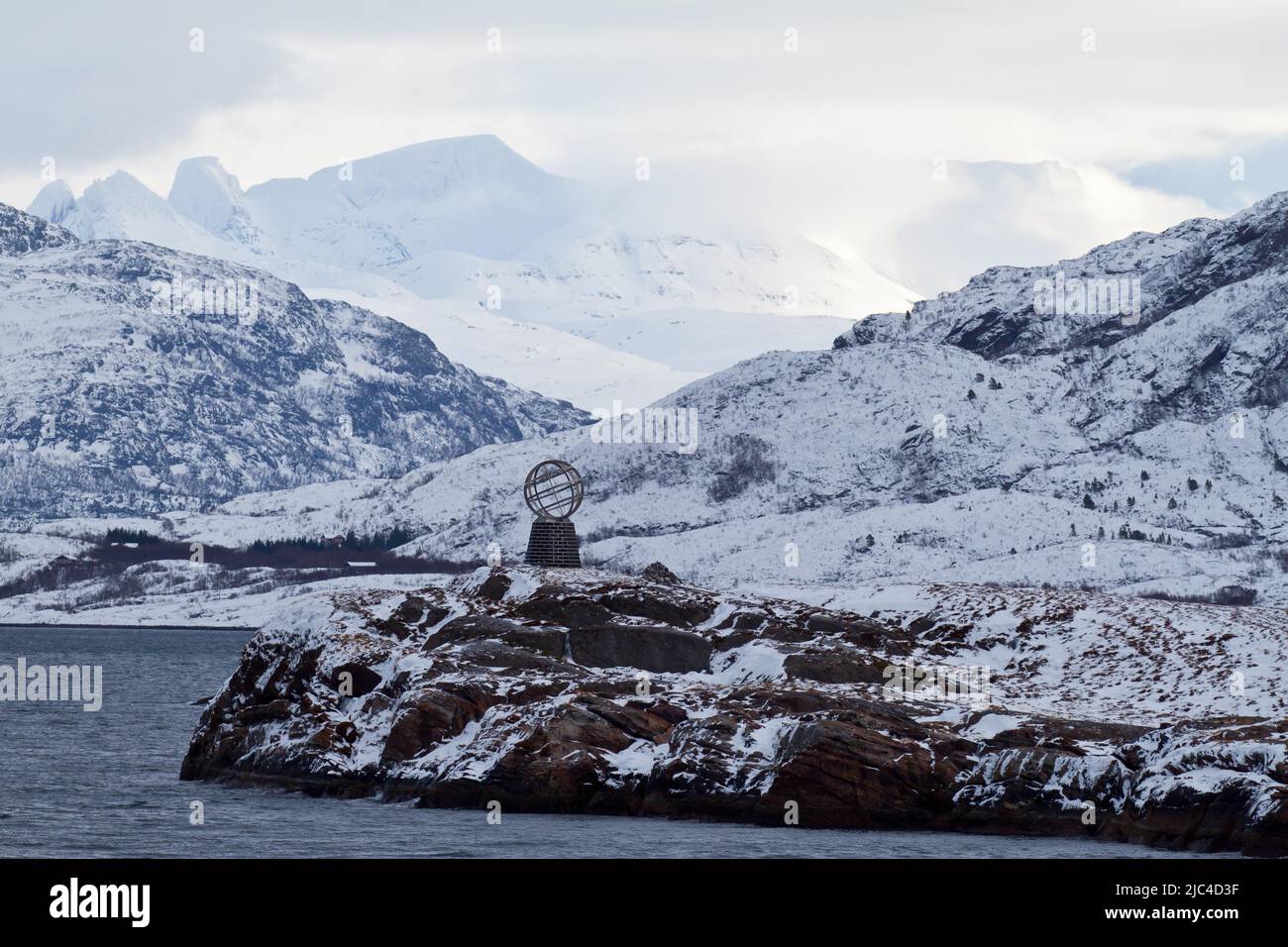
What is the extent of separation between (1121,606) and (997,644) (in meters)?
7.54

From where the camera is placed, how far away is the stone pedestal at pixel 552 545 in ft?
389

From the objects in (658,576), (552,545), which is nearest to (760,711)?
(552,545)

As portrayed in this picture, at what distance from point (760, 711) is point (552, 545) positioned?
33493mm

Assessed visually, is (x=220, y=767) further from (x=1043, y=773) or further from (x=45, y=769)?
(x=1043, y=773)

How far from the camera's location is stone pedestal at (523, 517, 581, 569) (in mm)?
118625

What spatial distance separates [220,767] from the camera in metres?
96.6

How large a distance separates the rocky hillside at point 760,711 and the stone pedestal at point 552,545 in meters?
5.27

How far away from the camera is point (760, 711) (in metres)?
87.1

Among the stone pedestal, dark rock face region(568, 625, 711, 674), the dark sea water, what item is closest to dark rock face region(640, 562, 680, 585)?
the stone pedestal

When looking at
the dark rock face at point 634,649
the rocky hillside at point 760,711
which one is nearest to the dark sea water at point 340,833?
the rocky hillside at point 760,711

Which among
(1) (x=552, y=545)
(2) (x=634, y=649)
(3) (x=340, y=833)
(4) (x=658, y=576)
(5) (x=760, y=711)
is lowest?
(3) (x=340, y=833)

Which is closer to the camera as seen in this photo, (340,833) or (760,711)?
(340,833)

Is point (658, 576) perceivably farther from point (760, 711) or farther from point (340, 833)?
point (340, 833)
